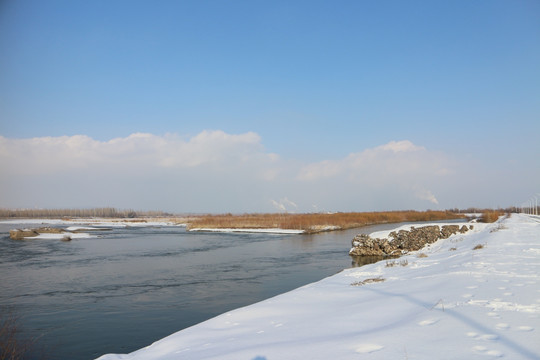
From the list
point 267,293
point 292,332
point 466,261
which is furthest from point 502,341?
point 267,293

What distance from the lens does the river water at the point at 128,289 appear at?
9562 mm

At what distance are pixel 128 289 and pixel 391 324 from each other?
12319mm

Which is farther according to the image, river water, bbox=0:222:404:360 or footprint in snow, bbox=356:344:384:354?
river water, bbox=0:222:404:360

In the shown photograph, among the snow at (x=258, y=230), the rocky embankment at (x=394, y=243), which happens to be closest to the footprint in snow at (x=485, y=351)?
the rocky embankment at (x=394, y=243)

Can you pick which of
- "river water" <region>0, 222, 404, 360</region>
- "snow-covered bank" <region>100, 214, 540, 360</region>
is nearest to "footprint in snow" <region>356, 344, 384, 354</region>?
"snow-covered bank" <region>100, 214, 540, 360</region>

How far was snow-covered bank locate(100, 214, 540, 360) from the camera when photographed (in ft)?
14.7

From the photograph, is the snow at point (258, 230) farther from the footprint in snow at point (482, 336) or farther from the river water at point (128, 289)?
the footprint in snow at point (482, 336)

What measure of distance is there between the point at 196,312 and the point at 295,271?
8.31 metres

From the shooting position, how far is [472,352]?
4.16m

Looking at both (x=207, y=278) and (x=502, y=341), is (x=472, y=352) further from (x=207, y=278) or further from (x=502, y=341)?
(x=207, y=278)

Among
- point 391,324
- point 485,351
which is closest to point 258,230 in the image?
point 391,324

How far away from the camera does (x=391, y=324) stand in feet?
18.5

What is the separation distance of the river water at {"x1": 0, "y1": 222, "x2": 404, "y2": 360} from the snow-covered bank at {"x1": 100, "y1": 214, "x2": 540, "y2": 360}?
3.25m

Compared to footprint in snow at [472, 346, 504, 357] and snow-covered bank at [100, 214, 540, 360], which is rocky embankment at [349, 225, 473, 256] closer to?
snow-covered bank at [100, 214, 540, 360]
